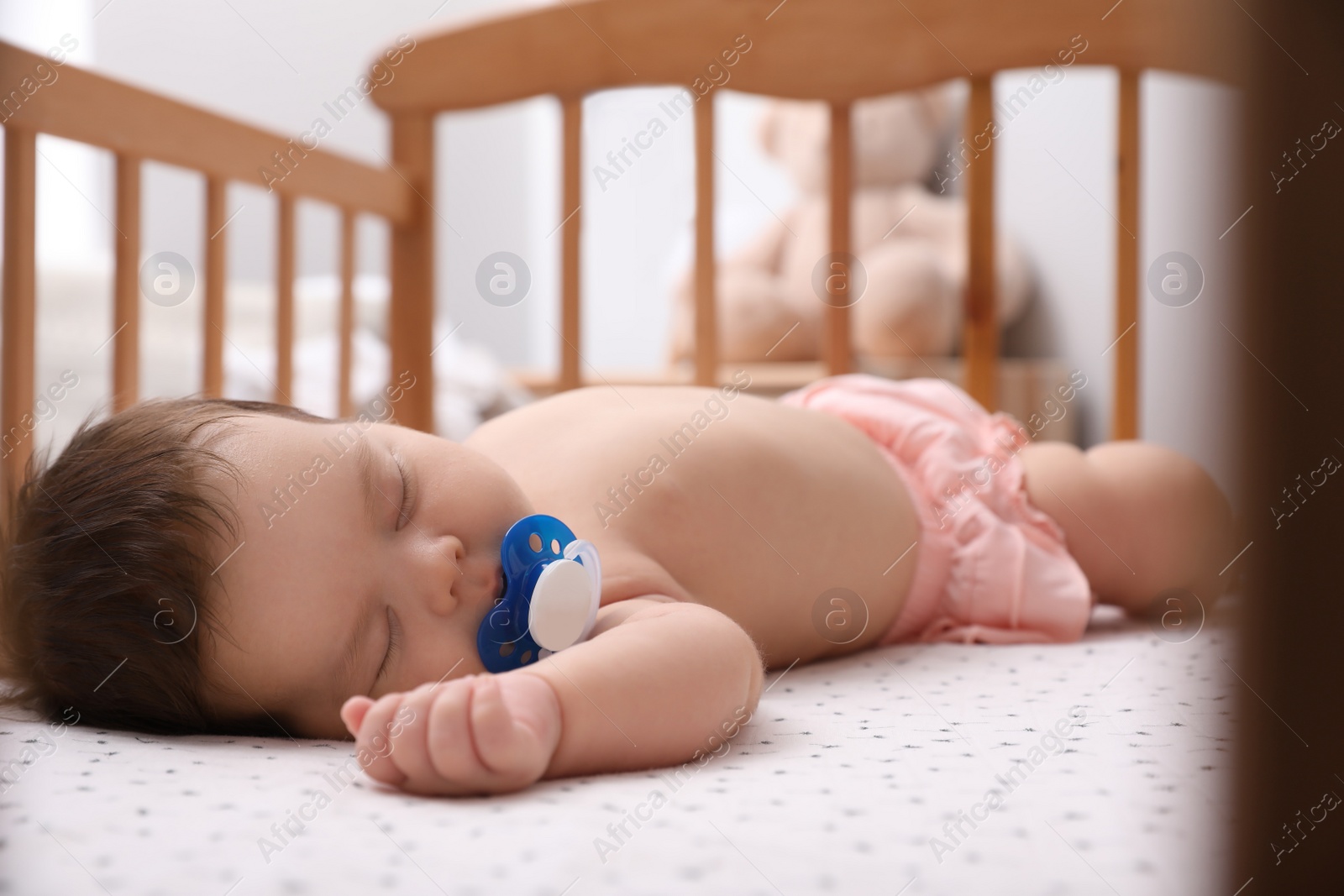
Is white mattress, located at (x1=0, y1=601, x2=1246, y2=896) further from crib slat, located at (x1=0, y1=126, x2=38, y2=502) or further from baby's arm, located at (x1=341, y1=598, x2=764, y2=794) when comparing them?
crib slat, located at (x1=0, y1=126, x2=38, y2=502)

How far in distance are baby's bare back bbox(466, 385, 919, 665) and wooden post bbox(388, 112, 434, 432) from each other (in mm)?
527

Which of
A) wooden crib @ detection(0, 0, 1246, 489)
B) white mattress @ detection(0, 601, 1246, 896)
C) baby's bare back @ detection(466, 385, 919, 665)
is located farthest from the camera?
wooden crib @ detection(0, 0, 1246, 489)

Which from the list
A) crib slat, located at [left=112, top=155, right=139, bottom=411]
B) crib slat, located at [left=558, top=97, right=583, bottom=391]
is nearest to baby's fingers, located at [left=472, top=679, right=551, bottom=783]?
crib slat, located at [left=112, top=155, right=139, bottom=411]

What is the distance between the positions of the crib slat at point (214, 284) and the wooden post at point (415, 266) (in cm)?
32

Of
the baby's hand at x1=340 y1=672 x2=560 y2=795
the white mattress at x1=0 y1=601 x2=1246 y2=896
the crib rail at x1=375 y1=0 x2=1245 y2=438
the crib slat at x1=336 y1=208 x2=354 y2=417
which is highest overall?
the crib rail at x1=375 y1=0 x2=1245 y2=438

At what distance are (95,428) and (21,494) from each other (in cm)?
8

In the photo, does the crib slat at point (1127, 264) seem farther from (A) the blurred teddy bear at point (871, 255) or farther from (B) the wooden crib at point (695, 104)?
(A) the blurred teddy bear at point (871, 255)

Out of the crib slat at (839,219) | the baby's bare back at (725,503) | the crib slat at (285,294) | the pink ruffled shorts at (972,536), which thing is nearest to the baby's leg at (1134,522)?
the pink ruffled shorts at (972,536)

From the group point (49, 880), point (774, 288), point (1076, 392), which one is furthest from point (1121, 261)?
point (49, 880)

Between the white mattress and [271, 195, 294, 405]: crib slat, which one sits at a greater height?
[271, 195, 294, 405]: crib slat

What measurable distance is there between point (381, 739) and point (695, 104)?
1079 mm

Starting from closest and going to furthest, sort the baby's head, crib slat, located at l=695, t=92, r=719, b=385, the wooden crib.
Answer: the baby's head < the wooden crib < crib slat, located at l=695, t=92, r=719, b=385

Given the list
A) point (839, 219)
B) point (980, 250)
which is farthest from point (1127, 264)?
point (839, 219)

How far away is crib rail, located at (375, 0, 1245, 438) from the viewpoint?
1.29m
